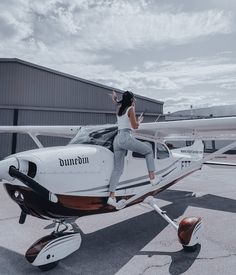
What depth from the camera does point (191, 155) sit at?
330 inches

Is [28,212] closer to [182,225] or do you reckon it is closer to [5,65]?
[182,225]

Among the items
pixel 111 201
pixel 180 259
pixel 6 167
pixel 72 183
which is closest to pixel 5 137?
pixel 111 201

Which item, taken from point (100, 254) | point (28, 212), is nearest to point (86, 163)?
point (28, 212)

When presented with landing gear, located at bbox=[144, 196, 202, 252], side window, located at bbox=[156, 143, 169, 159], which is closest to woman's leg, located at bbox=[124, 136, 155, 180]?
landing gear, located at bbox=[144, 196, 202, 252]

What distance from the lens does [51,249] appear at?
400 centimetres

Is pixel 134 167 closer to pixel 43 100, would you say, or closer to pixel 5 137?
pixel 5 137

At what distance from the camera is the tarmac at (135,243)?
406cm

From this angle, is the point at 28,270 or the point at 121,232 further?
the point at 121,232

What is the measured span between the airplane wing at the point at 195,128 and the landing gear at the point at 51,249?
2.58 meters

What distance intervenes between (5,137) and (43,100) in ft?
10.8

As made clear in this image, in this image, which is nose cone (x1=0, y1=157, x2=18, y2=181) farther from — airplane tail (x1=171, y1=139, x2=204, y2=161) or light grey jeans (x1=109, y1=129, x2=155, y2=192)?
airplane tail (x1=171, y1=139, x2=204, y2=161)

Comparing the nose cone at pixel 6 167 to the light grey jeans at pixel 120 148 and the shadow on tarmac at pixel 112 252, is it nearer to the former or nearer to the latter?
the shadow on tarmac at pixel 112 252

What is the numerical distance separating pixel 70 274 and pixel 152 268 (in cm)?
111

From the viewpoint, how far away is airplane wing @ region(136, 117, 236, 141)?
5.20 meters
